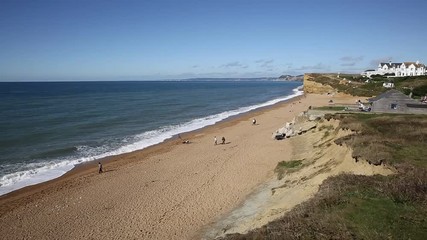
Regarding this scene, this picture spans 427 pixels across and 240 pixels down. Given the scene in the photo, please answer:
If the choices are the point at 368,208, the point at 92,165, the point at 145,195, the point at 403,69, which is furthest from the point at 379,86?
the point at 368,208

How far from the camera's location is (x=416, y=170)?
1270 centimetres

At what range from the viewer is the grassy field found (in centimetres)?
873

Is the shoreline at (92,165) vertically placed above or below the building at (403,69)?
below

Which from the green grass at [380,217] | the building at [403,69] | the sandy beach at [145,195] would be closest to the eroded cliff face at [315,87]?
the building at [403,69]

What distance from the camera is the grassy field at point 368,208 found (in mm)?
8734

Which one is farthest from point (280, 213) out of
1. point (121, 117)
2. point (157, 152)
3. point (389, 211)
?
point (121, 117)

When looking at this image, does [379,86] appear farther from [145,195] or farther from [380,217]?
[380,217]

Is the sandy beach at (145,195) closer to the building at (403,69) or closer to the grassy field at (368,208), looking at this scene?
the grassy field at (368,208)

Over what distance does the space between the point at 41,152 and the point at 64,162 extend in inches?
165

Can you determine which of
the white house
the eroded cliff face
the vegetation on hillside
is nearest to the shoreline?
the vegetation on hillside

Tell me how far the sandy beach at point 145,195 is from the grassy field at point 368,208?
604cm

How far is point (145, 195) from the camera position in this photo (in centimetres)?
2009

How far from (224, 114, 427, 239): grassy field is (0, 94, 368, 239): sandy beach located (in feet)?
19.8

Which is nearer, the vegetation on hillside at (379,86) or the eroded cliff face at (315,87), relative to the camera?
the vegetation on hillside at (379,86)
